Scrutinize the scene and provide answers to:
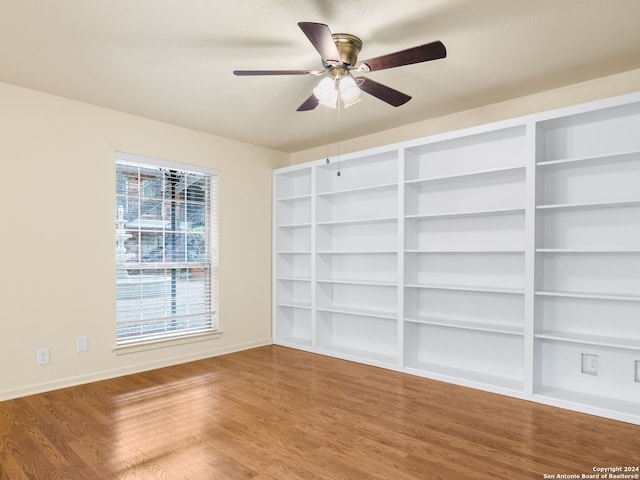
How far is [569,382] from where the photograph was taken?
3311 millimetres

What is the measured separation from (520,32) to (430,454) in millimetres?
2655

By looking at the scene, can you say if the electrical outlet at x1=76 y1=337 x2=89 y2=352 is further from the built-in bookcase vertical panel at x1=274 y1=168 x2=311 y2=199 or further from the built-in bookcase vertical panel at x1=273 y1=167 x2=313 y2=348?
the built-in bookcase vertical panel at x1=274 y1=168 x2=311 y2=199

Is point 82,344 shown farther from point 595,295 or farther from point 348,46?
point 595,295

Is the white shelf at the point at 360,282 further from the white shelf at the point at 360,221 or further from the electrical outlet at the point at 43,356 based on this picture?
the electrical outlet at the point at 43,356

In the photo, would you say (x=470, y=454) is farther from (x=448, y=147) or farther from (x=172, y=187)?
(x=172, y=187)

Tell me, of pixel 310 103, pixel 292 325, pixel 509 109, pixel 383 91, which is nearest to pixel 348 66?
pixel 383 91

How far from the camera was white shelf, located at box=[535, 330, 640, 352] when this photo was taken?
2871mm

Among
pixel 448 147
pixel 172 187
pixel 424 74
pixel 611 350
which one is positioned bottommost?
pixel 611 350

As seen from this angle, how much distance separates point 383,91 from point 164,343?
334 centimetres

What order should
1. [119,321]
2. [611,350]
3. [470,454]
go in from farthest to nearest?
1. [119,321]
2. [611,350]
3. [470,454]

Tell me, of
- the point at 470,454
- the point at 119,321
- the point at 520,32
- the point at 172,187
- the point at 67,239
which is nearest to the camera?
the point at 470,454

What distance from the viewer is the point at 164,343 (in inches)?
170

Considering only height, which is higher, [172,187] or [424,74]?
[424,74]

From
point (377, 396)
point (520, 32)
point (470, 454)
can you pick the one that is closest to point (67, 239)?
point (377, 396)
